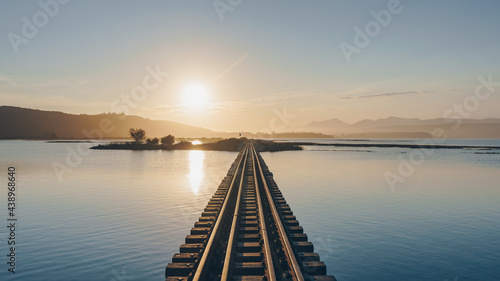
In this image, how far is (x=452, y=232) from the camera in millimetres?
14914

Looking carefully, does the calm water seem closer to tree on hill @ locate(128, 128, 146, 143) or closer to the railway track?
the railway track

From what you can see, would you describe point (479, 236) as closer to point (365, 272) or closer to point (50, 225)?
point (365, 272)

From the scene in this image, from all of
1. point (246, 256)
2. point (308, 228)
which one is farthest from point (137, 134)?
point (246, 256)

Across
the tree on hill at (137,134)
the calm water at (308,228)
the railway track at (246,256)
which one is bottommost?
the calm water at (308,228)

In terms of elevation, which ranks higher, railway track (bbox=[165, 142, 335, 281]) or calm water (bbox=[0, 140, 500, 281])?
railway track (bbox=[165, 142, 335, 281])

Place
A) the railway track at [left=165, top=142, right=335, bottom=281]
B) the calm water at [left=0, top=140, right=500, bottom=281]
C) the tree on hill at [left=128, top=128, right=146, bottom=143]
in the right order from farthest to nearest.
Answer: the tree on hill at [left=128, top=128, right=146, bottom=143] < the calm water at [left=0, top=140, right=500, bottom=281] < the railway track at [left=165, top=142, right=335, bottom=281]

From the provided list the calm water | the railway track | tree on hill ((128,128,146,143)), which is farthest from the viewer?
tree on hill ((128,128,146,143))

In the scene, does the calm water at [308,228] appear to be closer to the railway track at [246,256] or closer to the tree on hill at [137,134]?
the railway track at [246,256]

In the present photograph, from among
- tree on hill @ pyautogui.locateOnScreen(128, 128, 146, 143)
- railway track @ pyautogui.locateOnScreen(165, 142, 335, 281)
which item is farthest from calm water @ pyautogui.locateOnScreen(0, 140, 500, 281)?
tree on hill @ pyautogui.locateOnScreen(128, 128, 146, 143)

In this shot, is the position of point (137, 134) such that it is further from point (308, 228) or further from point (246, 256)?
point (246, 256)

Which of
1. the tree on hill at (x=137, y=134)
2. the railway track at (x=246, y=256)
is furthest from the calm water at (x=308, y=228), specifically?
the tree on hill at (x=137, y=134)

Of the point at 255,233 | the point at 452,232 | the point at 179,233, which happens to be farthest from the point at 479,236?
the point at 179,233

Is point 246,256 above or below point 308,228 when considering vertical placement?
above

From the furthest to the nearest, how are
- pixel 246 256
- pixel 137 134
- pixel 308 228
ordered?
pixel 137 134 → pixel 308 228 → pixel 246 256
